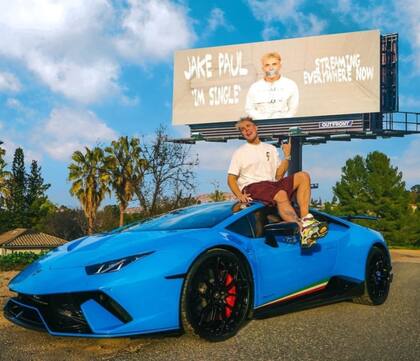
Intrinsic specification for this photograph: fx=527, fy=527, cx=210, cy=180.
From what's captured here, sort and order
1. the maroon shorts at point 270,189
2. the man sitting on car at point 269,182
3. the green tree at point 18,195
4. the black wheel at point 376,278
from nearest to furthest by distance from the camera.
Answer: the man sitting on car at point 269,182 < the maroon shorts at point 270,189 < the black wheel at point 376,278 < the green tree at point 18,195

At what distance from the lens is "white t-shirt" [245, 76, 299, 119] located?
1517 inches

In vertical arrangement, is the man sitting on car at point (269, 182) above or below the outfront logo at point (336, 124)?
below

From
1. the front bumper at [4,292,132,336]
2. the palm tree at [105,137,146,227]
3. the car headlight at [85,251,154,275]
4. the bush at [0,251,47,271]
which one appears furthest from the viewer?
the palm tree at [105,137,146,227]

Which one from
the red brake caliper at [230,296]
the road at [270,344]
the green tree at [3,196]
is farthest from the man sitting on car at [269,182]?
the green tree at [3,196]

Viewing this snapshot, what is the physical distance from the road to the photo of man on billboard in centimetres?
3421

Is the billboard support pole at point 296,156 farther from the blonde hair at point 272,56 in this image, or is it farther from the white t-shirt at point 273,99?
the blonde hair at point 272,56

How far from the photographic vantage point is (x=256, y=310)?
13.8ft

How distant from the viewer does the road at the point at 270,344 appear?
3535 mm

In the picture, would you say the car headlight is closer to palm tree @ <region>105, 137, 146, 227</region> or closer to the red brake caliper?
the red brake caliper

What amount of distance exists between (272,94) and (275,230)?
36039mm

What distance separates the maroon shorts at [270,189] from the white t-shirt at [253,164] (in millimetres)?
370

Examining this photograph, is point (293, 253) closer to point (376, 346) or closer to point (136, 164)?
point (376, 346)

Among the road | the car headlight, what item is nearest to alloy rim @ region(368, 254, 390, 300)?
the road

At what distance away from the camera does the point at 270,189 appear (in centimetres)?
494
